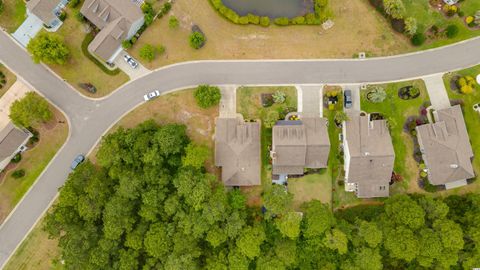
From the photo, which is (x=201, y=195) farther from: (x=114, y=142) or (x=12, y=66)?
(x=12, y=66)

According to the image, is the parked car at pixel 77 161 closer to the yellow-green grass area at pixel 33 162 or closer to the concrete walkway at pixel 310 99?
the yellow-green grass area at pixel 33 162

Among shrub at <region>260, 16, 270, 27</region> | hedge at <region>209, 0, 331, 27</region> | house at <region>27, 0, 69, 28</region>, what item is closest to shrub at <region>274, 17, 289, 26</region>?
hedge at <region>209, 0, 331, 27</region>

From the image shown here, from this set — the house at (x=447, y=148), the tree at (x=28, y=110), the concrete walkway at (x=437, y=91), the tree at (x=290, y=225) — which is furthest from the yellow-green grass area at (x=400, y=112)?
the tree at (x=28, y=110)

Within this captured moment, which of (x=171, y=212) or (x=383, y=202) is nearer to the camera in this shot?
(x=171, y=212)

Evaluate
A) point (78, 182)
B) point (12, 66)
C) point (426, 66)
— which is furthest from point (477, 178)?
point (12, 66)

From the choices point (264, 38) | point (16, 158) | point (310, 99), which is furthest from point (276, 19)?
point (16, 158)

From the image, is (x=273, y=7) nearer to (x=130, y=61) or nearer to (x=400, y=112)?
(x=130, y=61)
